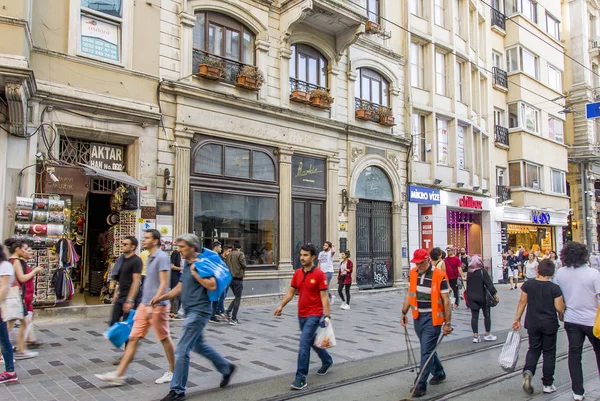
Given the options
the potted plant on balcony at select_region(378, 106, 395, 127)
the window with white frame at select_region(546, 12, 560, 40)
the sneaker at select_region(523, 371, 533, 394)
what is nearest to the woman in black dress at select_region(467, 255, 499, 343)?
the sneaker at select_region(523, 371, 533, 394)

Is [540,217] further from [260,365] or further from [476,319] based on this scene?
[260,365]

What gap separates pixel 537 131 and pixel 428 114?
1028 centimetres

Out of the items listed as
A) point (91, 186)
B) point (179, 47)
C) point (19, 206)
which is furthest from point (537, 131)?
point (19, 206)

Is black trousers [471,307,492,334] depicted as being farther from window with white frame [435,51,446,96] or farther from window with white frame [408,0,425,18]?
window with white frame [408,0,425,18]

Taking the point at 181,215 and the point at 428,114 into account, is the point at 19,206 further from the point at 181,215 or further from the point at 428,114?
the point at 428,114

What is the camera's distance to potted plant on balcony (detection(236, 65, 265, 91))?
47.3ft

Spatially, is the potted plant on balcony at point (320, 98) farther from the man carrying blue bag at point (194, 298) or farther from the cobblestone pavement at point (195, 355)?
the man carrying blue bag at point (194, 298)

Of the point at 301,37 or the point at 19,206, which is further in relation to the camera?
the point at 301,37

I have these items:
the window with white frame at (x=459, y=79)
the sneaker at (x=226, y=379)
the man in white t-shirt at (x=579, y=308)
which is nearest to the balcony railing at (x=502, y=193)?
the window with white frame at (x=459, y=79)

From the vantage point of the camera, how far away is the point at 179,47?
1338 centimetres

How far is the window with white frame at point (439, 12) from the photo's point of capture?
22438mm

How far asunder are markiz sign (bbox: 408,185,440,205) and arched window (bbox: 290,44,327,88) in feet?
19.2

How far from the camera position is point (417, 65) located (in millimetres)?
21609

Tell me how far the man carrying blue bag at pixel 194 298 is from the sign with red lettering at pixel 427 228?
1605cm
